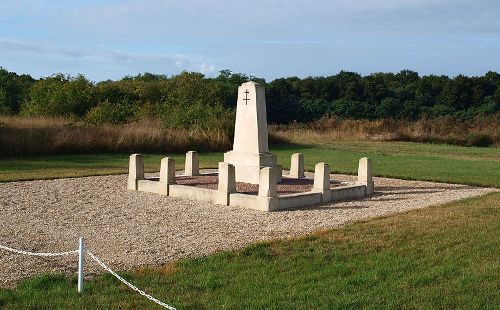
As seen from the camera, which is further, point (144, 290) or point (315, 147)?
point (315, 147)

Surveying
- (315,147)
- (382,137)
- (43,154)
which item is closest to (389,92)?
(382,137)

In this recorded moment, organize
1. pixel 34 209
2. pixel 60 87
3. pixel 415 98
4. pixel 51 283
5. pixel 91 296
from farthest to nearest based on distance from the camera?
pixel 415 98
pixel 60 87
pixel 34 209
pixel 51 283
pixel 91 296

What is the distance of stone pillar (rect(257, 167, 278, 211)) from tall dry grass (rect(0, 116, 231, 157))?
45.2ft

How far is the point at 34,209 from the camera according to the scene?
38.3 feet

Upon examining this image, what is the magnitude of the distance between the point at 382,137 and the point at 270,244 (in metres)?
31.1

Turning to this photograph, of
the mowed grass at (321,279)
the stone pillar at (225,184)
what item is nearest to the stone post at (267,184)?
the stone pillar at (225,184)

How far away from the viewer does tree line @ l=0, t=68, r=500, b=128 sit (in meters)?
36.4

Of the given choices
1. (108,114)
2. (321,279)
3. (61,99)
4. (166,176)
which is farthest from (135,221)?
(61,99)

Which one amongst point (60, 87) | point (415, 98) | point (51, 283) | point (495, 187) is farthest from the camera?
point (415, 98)

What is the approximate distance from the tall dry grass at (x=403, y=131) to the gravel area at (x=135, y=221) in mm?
21878

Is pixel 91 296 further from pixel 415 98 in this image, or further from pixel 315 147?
pixel 415 98

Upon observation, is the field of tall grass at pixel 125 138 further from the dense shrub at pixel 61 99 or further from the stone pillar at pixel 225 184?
the stone pillar at pixel 225 184

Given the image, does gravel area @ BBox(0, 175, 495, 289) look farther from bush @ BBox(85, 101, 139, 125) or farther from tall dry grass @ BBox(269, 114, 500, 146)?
tall dry grass @ BBox(269, 114, 500, 146)

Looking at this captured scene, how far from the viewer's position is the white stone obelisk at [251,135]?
14.4 m
